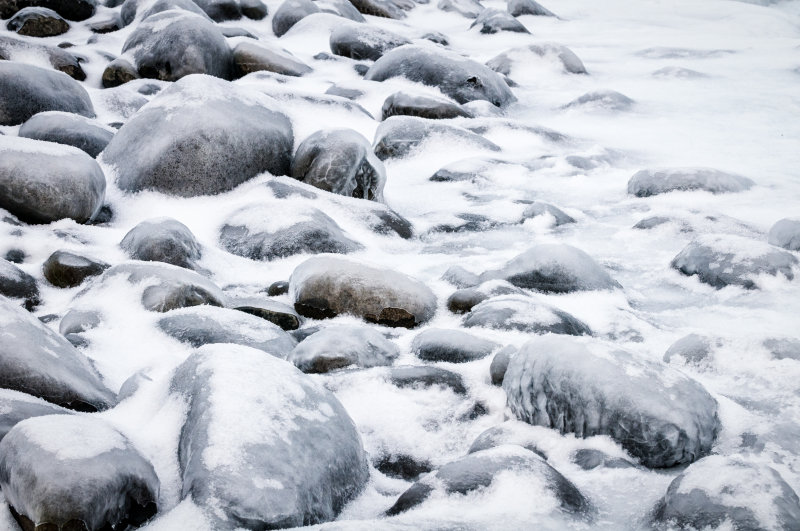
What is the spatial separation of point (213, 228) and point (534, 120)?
123 inches

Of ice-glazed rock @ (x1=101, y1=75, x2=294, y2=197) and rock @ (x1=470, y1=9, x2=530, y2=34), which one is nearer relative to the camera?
ice-glazed rock @ (x1=101, y1=75, x2=294, y2=197)

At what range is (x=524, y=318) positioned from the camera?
2.40m

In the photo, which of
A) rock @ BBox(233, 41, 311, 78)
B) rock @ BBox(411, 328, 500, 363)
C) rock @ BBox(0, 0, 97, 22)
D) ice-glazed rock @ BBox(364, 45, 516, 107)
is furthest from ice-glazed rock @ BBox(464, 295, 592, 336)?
rock @ BBox(0, 0, 97, 22)

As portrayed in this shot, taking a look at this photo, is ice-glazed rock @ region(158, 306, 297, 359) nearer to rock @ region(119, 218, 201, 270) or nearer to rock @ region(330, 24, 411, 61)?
rock @ region(119, 218, 201, 270)

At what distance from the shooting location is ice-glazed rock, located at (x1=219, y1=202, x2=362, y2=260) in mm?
3111

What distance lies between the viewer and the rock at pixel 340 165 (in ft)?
11.9

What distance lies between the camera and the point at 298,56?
693cm

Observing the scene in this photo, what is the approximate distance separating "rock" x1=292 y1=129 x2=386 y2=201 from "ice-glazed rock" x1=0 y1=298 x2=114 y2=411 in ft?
6.19

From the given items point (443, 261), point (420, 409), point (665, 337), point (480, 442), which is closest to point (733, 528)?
point (480, 442)

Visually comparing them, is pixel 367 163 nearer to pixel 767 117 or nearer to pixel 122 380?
pixel 122 380

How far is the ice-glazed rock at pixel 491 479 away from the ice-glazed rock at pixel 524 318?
821 mm

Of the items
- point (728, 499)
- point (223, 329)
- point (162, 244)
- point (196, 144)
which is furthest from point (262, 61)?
point (728, 499)

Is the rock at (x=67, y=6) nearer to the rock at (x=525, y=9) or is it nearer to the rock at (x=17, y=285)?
the rock at (x=525, y=9)

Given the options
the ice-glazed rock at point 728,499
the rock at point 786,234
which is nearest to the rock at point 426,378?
the ice-glazed rock at point 728,499
